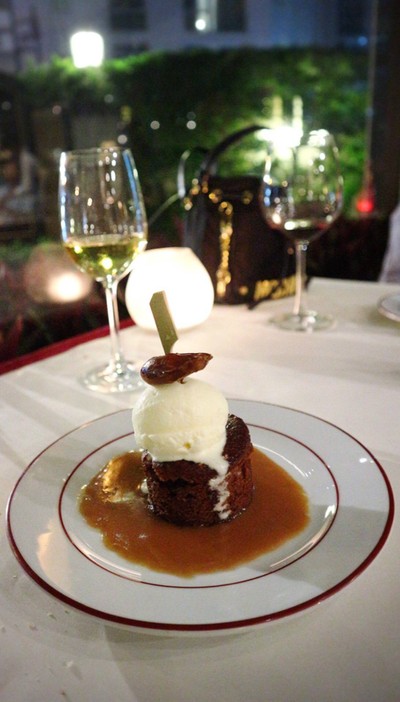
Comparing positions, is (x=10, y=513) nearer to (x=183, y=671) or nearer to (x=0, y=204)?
(x=183, y=671)

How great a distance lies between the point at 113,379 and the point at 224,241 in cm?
57

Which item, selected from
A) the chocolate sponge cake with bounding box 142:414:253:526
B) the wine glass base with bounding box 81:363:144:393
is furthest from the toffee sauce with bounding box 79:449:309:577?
the wine glass base with bounding box 81:363:144:393

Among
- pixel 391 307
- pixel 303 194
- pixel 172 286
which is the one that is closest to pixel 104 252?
pixel 172 286

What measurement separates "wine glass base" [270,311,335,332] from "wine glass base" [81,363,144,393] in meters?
0.41

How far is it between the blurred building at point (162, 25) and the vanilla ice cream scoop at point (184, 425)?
6207 mm

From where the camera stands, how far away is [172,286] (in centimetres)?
118

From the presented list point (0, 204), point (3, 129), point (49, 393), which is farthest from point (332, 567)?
point (3, 129)

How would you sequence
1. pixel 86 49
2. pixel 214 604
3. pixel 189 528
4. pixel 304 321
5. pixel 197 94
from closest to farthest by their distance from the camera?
pixel 214 604
pixel 189 528
pixel 304 321
pixel 86 49
pixel 197 94

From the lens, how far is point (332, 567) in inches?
17.5

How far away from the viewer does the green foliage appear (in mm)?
5809

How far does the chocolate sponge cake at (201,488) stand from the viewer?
562mm

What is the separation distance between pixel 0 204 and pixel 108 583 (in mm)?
6057

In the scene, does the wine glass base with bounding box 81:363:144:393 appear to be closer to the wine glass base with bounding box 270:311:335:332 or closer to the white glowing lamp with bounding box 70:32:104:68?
the wine glass base with bounding box 270:311:335:332

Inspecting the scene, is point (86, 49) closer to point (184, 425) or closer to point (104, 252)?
point (104, 252)
